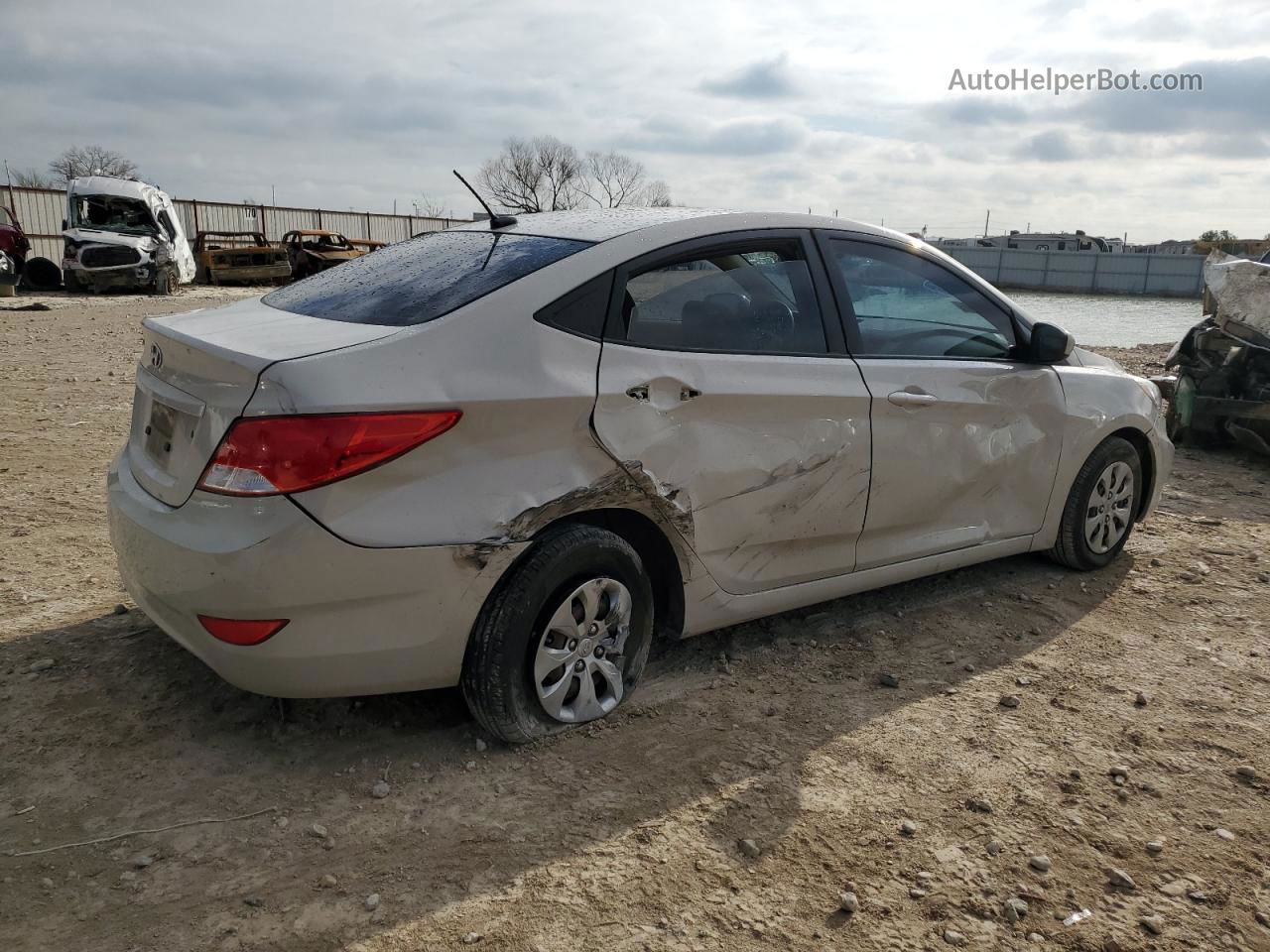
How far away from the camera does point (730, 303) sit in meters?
3.47

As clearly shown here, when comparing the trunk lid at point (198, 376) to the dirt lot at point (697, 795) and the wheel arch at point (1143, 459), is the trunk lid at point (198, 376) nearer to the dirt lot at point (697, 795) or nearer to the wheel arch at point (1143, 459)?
the dirt lot at point (697, 795)

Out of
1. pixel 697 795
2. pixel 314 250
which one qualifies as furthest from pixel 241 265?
pixel 697 795

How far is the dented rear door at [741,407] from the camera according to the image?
315cm

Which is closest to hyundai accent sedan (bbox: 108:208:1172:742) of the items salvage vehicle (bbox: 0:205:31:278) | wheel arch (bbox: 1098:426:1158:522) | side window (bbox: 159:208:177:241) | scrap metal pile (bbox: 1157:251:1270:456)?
wheel arch (bbox: 1098:426:1158:522)

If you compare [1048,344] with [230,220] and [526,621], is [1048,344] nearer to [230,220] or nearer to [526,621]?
[526,621]

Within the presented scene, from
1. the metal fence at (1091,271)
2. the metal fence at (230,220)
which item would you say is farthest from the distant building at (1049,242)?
the metal fence at (230,220)

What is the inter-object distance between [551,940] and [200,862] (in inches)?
36.6

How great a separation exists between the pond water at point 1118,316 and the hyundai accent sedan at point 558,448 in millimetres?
9142

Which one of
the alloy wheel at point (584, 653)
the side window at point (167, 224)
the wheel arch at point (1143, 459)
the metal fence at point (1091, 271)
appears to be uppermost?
the metal fence at point (1091, 271)

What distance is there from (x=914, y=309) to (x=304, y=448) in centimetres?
249

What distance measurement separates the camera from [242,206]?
36406mm

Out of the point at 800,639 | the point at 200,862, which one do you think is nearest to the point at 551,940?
the point at 200,862

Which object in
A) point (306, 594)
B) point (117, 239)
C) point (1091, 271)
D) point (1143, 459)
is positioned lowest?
point (306, 594)

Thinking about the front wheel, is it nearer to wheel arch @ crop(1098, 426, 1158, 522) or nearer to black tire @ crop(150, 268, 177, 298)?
black tire @ crop(150, 268, 177, 298)
